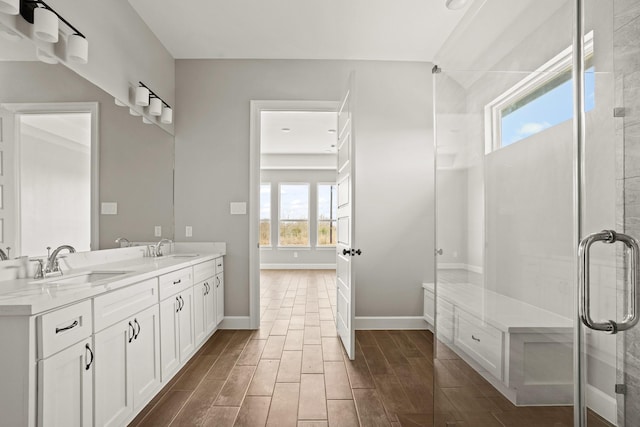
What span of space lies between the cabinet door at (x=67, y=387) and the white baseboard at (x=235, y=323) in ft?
7.46

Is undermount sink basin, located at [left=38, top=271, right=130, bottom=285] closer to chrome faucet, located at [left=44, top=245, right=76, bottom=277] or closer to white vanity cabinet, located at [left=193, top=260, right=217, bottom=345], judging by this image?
chrome faucet, located at [left=44, top=245, right=76, bottom=277]

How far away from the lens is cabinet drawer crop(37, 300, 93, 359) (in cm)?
136

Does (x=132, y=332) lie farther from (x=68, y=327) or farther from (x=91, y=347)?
(x=68, y=327)

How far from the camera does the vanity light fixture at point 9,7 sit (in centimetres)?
176

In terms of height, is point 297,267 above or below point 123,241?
below

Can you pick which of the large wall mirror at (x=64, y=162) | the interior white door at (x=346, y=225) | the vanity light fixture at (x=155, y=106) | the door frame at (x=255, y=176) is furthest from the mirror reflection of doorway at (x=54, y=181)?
the interior white door at (x=346, y=225)

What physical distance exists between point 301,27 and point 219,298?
2618mm

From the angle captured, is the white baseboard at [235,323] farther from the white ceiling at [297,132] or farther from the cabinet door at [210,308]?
the white ceiling at [297,132]

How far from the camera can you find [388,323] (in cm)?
399

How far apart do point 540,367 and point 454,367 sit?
2.34 feet

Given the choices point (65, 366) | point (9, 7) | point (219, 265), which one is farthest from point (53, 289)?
point (219, 265)

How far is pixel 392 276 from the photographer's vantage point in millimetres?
4004

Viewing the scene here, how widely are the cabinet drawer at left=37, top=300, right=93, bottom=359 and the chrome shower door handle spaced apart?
1.69 m

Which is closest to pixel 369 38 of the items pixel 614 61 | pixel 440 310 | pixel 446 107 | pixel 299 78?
pixel 299 78
